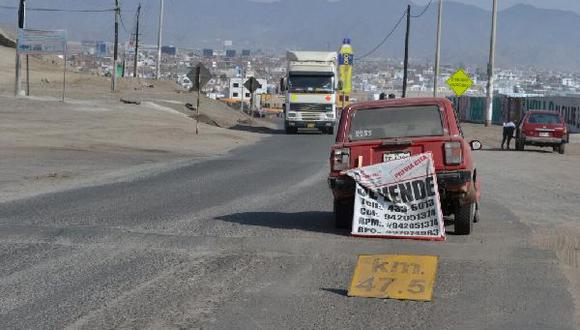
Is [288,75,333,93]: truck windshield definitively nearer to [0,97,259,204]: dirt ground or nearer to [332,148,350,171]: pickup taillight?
[0,97,259,204]: dirt ground

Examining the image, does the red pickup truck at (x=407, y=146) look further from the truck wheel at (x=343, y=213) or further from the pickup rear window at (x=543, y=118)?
the pickup rear window at (x=543, y=118)

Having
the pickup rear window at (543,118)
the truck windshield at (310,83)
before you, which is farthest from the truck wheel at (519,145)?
the truck windshield at (310,83)

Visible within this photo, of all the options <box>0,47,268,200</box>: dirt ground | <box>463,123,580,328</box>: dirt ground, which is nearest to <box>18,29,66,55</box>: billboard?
<box>0,47,268,200</box>: dirt ground

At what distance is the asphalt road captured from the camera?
866 cm

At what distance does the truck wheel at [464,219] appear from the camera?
43.8ft

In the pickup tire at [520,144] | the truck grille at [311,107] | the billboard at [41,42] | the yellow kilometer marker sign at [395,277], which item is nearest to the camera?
the yellow kilometer marker sign at [395,277]

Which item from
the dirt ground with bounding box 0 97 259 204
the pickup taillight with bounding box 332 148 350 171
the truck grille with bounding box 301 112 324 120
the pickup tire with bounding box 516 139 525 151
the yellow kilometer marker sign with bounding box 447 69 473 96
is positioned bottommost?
the dirt ground with bounding box 0 97 259 204

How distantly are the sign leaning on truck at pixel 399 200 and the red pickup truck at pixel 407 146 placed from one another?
0.23 m

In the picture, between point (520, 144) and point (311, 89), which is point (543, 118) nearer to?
point (520, 144)

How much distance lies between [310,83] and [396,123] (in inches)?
1470

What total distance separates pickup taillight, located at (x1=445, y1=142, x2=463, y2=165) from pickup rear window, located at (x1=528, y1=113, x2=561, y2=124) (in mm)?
28391

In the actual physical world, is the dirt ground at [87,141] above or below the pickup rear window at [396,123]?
below

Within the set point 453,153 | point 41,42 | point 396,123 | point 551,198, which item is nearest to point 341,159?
point 396,123

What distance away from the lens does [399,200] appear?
43.0 ft
